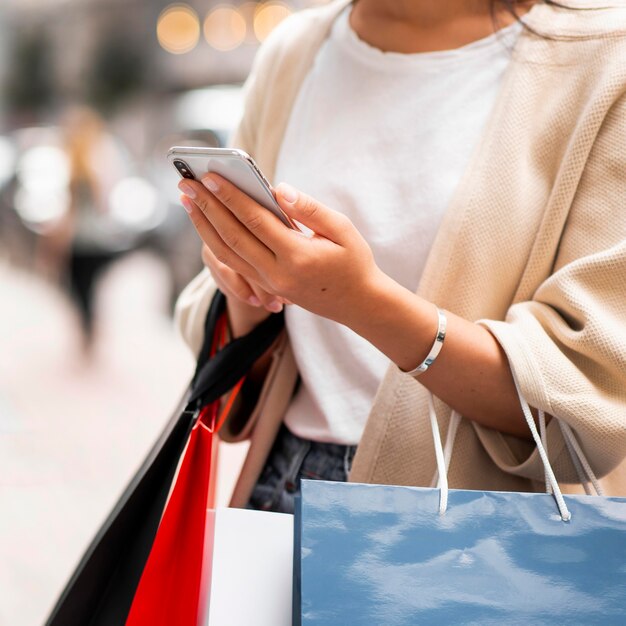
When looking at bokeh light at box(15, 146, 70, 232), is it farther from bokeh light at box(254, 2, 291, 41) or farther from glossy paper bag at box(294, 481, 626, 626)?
glossy paper bag at box(294, 481, 626, 626)

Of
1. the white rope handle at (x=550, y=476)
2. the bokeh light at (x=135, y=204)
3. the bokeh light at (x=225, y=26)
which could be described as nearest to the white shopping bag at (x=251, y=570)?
the white rope handle at (x=550, y=476)

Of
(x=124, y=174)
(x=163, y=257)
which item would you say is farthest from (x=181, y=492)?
(x=124, y=174)

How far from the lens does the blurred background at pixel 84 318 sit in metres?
3.77

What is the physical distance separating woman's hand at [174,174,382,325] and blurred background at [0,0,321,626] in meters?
2.30

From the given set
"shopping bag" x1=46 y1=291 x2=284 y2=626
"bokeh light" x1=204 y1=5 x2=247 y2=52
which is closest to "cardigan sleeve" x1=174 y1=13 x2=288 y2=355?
"shopping bag" x1=46 y1=291 x2=284 y2=626

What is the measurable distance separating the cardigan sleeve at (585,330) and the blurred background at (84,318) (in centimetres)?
235

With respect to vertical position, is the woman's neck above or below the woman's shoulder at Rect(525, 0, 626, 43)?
below

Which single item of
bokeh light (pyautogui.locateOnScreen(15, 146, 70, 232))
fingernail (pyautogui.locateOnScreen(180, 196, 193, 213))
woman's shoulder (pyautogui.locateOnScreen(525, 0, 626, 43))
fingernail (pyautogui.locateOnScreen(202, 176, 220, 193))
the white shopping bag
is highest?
woman's shoulder (pyautogui.locateOnScreen(525, 0, 626, 43))

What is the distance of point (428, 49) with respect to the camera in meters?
1.39

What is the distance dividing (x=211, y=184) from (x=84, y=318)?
5.78m

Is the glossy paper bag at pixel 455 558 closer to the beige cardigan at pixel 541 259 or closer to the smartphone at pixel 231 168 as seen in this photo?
the beige cardigan at pixel 541 259

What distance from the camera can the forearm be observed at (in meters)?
1.09

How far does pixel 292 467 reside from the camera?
137cm

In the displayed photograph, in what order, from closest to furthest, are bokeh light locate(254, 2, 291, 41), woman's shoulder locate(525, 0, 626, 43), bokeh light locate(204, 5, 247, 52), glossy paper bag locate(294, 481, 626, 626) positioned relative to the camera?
glossy paper bag locate(294, 481, 626, 626)
woman's shoulder locate(525, 0, 626, 43)
bokeh light locate(254, 2, 291, 41)
bokeh light locate(204, 5, 247, 52)
